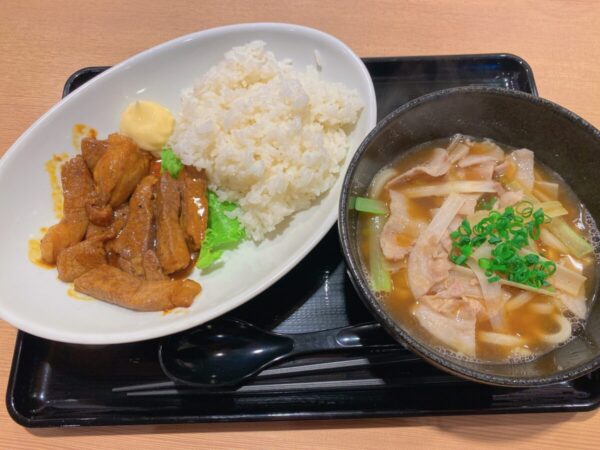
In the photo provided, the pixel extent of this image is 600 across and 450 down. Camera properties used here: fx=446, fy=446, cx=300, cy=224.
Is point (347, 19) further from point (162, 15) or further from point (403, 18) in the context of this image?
point (162, 15)

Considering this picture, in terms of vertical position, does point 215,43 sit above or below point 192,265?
above

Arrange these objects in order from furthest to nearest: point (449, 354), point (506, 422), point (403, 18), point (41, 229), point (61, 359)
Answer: point (403, 18)
point (41, 229)
point (61, 359)
point (506, 422)
point (449, 354)

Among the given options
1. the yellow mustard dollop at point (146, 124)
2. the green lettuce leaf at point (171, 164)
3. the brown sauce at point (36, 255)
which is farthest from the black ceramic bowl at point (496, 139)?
the brown sauce at point (36, 255)

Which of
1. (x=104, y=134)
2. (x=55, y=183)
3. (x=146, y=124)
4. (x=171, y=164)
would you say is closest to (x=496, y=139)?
(x=171, y=164)

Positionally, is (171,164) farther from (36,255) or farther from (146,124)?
(36,255)

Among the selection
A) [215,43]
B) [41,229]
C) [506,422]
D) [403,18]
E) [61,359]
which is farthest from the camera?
[403,18]

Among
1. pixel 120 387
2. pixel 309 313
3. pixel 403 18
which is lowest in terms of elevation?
pixel 120 387

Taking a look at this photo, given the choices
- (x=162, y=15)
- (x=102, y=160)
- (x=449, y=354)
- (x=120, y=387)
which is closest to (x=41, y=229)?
(x=102, y=160)
